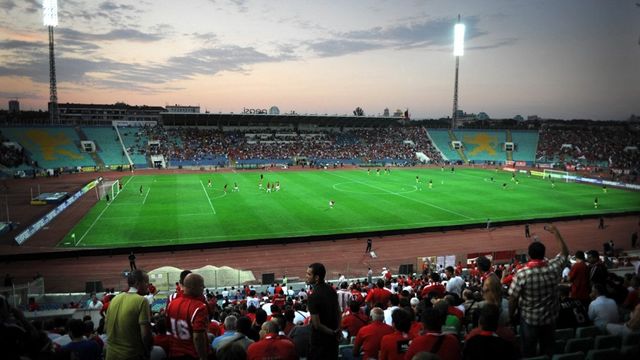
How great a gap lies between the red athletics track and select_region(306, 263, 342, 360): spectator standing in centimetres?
1948

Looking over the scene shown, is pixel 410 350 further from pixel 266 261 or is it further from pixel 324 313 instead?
pixel 266 261

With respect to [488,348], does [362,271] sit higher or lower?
lower

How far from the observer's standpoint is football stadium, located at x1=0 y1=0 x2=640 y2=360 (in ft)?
19.4

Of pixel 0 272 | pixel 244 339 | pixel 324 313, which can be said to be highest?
pixel 324 313

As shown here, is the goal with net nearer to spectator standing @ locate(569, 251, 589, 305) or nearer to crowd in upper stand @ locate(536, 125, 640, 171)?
spectator standing @ locate(569, 251, 589, 305)

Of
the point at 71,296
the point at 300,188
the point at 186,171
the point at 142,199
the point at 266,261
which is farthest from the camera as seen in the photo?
the point at 186,171

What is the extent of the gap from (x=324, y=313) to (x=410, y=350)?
1204 millimetres

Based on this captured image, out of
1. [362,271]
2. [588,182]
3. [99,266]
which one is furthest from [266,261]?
[588,182]

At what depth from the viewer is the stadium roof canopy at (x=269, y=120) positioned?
302 feet

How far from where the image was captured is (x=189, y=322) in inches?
223

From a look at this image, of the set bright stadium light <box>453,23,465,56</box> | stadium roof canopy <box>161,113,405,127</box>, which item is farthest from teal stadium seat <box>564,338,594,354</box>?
stadium roof canopy <box>161,113,405,127</box>

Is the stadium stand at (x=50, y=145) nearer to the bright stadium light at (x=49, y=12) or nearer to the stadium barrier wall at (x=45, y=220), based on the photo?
the bright stadium light at (x=49, y=12)

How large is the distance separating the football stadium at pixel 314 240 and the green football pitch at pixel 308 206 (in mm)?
342

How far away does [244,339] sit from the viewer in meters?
6.07
